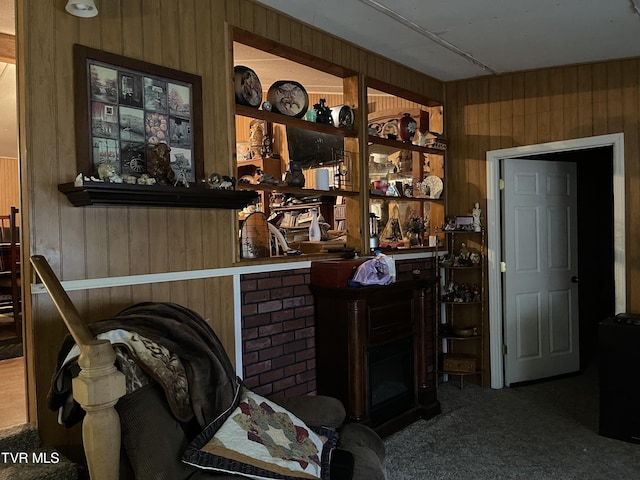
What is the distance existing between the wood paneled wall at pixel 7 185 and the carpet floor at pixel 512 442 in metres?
8.63

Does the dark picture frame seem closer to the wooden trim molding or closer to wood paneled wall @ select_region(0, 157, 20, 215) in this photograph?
the wooden trim molding

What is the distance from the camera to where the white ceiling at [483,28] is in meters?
3.03

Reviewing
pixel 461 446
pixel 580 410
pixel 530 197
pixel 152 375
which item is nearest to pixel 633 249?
pixel 530 197

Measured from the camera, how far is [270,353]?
10.1 feet

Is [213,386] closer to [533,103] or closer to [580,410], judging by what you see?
[580,410]

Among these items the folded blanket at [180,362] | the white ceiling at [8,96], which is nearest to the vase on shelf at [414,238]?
the folded blanket at [180,362]

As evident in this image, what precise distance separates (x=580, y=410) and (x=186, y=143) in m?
3.46

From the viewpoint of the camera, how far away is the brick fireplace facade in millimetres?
2975

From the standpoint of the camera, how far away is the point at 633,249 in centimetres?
381

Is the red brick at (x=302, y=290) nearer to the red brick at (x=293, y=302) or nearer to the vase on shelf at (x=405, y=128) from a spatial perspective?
the red brick at (x=293, y=302)

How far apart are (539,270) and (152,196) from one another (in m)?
3.58

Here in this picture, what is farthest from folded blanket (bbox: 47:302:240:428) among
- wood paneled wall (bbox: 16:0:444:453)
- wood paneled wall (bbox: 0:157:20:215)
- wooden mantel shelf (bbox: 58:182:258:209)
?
wood paneled wall (bbox: 0:157:20:215)

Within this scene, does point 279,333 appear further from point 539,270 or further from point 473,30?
point 539,270

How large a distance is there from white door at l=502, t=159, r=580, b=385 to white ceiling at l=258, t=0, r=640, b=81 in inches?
39.4
